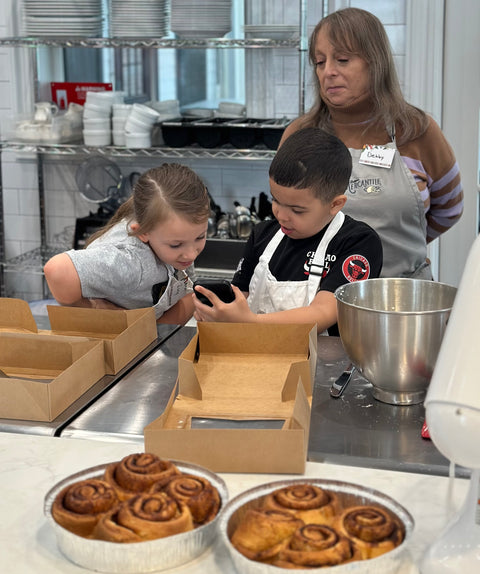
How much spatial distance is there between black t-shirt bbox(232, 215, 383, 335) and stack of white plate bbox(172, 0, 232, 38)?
1676mm

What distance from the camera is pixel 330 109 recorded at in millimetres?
2246

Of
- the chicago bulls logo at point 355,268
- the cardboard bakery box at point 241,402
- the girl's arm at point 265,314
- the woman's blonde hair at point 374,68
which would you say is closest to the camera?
the cardboard bakery box at point 241,402

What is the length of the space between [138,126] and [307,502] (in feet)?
9.03

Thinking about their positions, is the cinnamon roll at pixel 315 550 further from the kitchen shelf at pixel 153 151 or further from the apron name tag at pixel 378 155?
the kitchen shelf at pixel 153 151

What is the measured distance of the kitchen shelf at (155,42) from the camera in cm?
318

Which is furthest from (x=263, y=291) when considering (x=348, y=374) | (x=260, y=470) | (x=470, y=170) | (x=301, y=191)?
(x=470, y=170)

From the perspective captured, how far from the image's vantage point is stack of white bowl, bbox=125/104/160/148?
11.1ft

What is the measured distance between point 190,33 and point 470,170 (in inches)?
53.0

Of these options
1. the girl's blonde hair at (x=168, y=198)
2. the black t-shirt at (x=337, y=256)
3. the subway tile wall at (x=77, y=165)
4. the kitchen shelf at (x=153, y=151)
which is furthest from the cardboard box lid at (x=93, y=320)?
the subway tile wall at (x=77, y=165)

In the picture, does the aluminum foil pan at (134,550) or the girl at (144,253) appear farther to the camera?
the girl at (144,253)

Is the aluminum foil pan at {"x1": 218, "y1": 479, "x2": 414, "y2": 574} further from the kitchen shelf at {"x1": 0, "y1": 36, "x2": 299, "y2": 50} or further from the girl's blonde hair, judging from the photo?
the kitchen shelf at {"x1": 0, "y1": 36, "x2": 299, "y2": 50}

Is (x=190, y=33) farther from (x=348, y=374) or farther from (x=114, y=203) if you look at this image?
(x=348, y=374)

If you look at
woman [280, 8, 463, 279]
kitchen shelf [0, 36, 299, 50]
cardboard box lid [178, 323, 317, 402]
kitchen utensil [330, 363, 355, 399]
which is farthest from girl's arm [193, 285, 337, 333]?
kitchen shelf [0, 36, 299, 50]

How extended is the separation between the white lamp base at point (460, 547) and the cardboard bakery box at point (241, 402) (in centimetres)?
25
